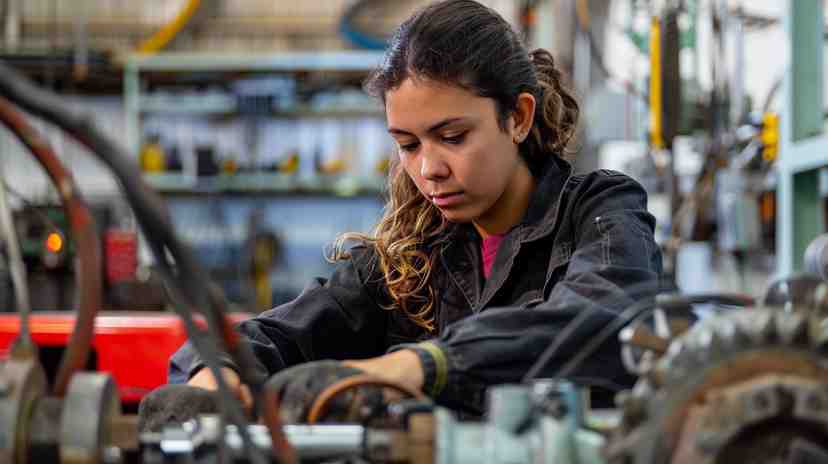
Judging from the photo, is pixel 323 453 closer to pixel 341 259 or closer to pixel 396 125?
pixel 396 125

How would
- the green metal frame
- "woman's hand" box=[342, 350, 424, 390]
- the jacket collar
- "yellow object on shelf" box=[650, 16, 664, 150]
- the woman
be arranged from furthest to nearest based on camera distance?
"yellow object on shelf" box=[650, 16, 664, 150], the green metal frame, the jacket collar, the woman, "woman's hand" box=[342, 350, 424, 390]

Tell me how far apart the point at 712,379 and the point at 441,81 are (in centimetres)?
80

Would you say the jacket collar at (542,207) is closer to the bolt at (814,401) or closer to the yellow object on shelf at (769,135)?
the bolt at (814,401)

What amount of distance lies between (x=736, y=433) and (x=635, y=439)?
48 millimetres

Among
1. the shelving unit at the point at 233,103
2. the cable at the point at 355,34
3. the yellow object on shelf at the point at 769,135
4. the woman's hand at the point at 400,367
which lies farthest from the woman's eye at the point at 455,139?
the cable at the point at 355,34

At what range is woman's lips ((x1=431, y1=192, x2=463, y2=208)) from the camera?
4.21ft

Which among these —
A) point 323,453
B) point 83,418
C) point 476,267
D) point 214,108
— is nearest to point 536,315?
point 323,453

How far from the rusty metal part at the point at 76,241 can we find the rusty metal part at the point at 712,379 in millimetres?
296

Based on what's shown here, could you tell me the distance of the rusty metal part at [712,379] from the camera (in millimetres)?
477

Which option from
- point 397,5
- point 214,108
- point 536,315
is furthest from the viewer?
point 397,5

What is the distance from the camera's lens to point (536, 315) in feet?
2.70

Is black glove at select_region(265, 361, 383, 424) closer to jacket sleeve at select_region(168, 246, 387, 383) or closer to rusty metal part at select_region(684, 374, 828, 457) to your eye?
rusty metal part at select_region(684, 374, 828, 457)

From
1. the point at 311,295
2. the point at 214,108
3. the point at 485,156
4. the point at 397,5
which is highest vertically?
the point at 397,5

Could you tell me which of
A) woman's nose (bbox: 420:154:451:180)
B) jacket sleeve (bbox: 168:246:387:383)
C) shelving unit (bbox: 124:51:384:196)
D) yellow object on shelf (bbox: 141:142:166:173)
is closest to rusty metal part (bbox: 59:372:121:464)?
jacket sleeve (bbox: 168:246:387:383)
